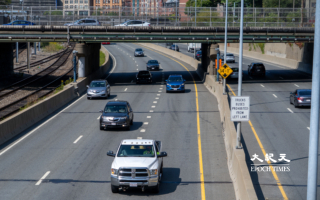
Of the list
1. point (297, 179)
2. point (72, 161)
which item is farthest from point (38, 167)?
point (297, 179)

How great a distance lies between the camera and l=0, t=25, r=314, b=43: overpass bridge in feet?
140

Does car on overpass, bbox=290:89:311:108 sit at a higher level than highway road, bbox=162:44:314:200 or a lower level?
higher

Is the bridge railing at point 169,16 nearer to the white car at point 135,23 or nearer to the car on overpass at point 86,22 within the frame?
the car on overpass at point 86,22

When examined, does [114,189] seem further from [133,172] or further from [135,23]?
[135,23]

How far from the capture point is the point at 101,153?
66.0 ft

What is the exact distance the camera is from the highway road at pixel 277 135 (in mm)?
16016

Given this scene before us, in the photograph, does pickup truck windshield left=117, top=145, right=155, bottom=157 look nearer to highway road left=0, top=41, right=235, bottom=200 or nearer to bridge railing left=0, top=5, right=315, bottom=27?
highway road left=0, top=41, right=235, bottom=200

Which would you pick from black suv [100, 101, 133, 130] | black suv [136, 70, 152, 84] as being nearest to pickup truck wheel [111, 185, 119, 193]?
black suv [100, 101, 133, 130]

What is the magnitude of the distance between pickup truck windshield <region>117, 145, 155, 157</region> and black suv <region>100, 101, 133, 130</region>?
373 inches

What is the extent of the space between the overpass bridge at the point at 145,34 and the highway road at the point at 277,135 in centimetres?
541

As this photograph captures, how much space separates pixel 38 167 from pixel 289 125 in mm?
16261

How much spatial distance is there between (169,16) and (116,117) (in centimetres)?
2493

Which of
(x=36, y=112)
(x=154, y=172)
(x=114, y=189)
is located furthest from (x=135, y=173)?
(x=36, y=112)

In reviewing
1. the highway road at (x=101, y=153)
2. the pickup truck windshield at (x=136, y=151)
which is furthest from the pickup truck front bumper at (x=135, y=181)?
the pickup truck windshield at (x=136, y=151)
